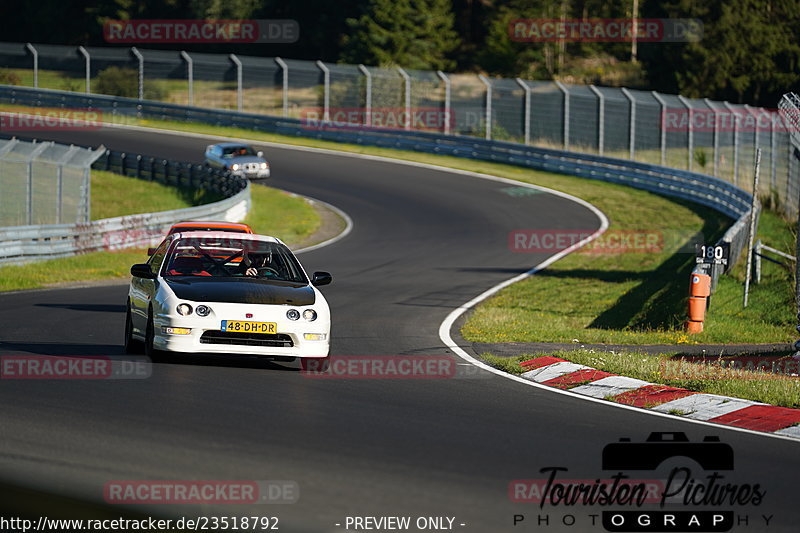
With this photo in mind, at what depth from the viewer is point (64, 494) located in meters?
6.89

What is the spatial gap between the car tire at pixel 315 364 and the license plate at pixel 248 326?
31.0 inches

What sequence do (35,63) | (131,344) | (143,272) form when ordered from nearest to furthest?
(143,272) < (131,344) < (35,63)

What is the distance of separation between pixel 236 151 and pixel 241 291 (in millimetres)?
30386

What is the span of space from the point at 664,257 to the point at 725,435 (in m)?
17.6

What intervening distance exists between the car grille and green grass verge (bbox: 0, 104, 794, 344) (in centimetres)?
475

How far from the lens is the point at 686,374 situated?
1232 cm

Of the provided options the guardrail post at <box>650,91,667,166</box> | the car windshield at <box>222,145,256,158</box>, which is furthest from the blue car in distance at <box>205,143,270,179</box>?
the guardrail post at <box>650,91,667,166</box>

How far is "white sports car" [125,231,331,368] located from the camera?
1133cm

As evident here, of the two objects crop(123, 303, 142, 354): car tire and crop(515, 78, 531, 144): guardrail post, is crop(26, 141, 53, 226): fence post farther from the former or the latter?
crop(515, 78, 531, 144): guardrail post

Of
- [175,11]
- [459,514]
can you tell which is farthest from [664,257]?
[175,11]

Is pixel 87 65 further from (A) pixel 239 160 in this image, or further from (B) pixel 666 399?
(B) pixel 666 399

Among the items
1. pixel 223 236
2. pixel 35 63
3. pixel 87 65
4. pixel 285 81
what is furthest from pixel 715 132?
pixel 35 63

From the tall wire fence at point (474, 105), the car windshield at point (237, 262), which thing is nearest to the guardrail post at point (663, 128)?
the tall wire fence at point (474, 105)

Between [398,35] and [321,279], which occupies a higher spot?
[398,35]
